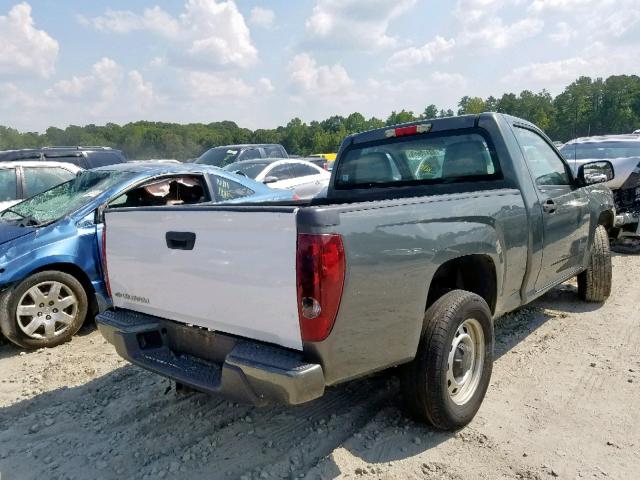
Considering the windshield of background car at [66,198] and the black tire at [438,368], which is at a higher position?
the windshield of background car at [66,198]

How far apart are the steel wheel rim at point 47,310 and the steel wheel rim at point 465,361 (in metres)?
3.60

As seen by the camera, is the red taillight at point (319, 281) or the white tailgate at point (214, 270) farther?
the white tailgate at point (214, 270)

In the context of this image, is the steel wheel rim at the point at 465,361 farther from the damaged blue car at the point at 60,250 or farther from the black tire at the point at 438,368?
the damaged blue car at the point at 60,250

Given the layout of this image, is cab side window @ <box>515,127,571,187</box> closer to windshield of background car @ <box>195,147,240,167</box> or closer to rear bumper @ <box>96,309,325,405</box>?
rear bumper @ <box>96,309,325,405</box>

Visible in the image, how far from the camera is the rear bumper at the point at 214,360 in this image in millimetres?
2271

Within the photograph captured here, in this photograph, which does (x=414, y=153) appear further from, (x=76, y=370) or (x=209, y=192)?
(x=76, y=370)

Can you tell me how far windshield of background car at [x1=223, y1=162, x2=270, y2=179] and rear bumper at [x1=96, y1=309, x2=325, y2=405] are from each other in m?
7.75

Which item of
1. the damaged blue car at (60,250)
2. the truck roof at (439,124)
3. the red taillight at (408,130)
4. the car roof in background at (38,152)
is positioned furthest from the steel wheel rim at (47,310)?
the car roof in background at (38,152)

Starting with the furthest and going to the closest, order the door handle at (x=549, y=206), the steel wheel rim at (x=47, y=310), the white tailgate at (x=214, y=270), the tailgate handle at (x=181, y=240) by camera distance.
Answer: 1. the steel wheel rim at (x=47, y=310)
2. the door handle at (x=549, y=206)
3. the tailgate handle at (x=181, y=240)
4. the white tailgate at (x=214, y=270)

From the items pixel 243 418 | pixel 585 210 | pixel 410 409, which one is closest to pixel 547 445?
pixel 410 409

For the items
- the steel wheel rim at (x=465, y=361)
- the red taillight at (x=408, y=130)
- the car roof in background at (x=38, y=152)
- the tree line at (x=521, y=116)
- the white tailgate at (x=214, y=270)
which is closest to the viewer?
the white tailgate at (x=214, y=270)

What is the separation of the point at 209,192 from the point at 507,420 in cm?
413

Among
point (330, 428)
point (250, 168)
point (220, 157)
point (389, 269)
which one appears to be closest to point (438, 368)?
point (389, 269)

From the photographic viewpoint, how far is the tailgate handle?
2688mm
